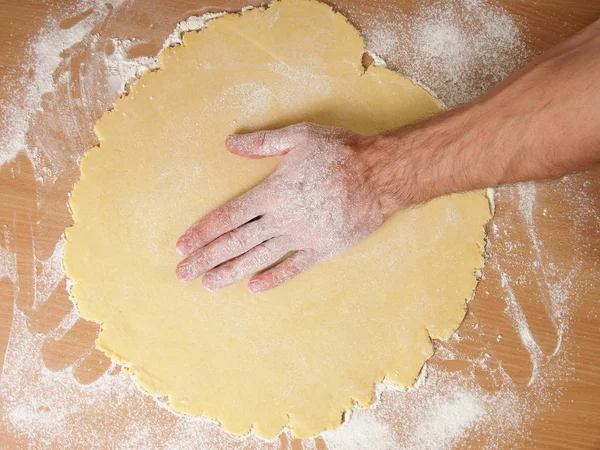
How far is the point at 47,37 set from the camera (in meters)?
1.38

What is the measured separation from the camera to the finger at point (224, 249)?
126 centimetres

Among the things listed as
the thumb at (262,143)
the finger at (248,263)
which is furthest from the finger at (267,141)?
the finger at (248,263)

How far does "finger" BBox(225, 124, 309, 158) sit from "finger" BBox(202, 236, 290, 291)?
0.24 meters

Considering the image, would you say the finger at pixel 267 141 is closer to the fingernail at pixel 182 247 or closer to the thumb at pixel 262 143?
the thumb at pixel 262 143

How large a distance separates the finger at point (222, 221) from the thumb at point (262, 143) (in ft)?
0.33

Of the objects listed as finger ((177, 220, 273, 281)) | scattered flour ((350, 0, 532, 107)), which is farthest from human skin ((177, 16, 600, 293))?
scattered flour ((350, 0, 532, 107))

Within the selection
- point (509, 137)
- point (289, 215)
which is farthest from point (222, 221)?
point (509, 137)

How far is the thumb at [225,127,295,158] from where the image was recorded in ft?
4.20

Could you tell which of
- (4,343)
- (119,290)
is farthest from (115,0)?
(4,343)

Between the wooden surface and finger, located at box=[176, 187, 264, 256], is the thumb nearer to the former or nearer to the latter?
finger, located at box=[176, 187, 264, 256]

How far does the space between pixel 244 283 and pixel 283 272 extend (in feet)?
0.41

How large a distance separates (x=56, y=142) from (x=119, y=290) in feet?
1.52

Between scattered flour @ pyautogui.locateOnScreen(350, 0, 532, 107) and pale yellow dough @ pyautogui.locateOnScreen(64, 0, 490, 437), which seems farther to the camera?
scattered flour @ pyautogui.locateOnScreen(350, 0, 532, 107)

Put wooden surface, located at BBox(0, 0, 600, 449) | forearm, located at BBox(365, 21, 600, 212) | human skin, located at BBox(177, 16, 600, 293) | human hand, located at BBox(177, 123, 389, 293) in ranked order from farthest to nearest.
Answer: wooden surface, located at BBox(0, 0, 600, 449), human hand, located at BBox(177, 123, 389, 293), human skin, located at BBox(177, 16, 600, 293), forearm, located at BBox(365, 21, 600, 212)
